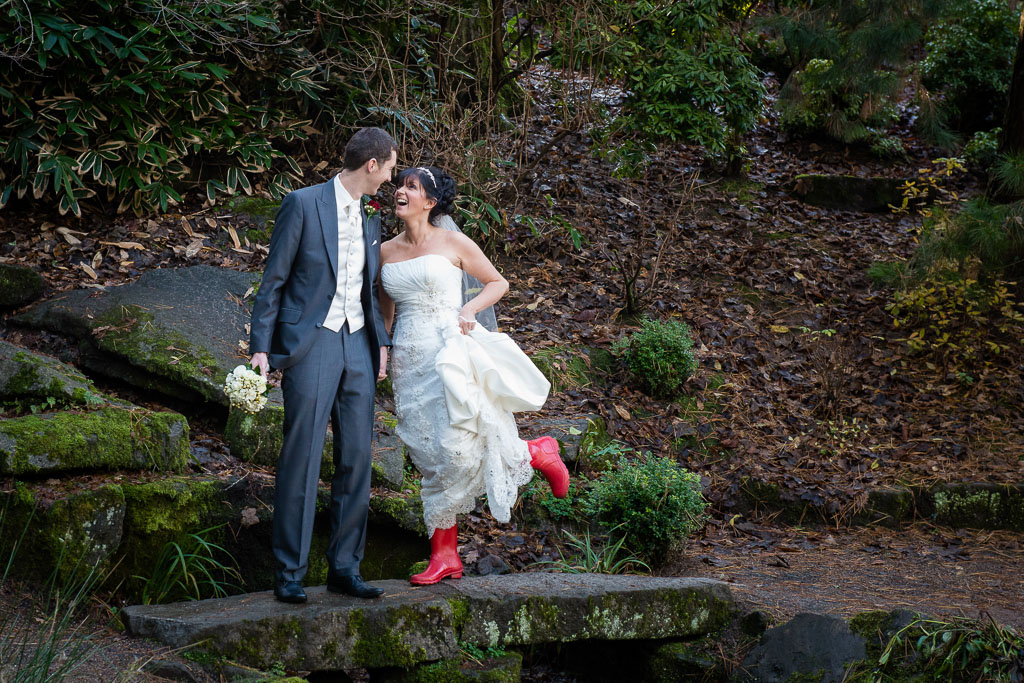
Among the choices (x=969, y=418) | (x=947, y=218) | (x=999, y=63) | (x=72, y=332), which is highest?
(x=999, y=63)

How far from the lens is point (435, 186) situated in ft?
14.6

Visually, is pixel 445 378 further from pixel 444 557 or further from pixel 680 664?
pixel 680 664

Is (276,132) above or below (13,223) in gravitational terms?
above

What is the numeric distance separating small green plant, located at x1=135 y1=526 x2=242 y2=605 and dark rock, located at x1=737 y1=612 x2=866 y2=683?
8.82ft

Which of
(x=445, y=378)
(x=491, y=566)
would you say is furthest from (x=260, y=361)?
(x=491, y=566)

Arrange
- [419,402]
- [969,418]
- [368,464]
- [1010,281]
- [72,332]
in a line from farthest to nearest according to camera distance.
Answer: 1. [1010,281]
2. [969,418]
3. [72,332]
4. [419,402]
5. [368,464]

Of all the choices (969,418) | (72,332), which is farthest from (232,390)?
(969,418)

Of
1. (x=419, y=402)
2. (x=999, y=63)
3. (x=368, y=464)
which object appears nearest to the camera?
(x=368, y=464)

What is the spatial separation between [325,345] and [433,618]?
4.35 ft

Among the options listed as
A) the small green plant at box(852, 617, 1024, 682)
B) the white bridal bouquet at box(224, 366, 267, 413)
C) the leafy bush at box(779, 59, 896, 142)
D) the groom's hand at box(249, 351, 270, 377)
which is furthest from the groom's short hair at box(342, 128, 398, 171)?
the leafy bush at box(779, 59, 896, 142)

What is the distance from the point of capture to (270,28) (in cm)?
785

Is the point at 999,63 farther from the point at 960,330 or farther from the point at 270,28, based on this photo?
the point at 270,28

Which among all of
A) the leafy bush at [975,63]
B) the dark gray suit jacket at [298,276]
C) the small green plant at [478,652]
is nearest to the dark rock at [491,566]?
the small green plant at [478,652]

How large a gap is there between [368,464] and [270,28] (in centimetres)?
522
